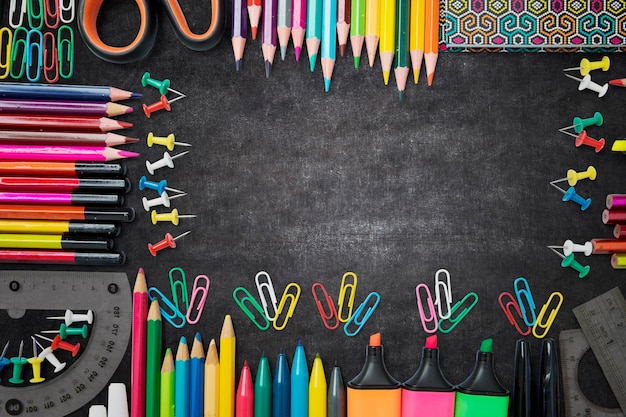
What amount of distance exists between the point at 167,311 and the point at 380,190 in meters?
0.56

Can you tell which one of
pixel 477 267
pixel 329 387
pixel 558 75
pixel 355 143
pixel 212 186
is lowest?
pixel 329 387

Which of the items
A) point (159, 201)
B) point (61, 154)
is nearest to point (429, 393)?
point (159, 201)

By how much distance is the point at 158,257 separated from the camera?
1570 mm

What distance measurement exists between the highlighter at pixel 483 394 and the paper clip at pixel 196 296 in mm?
601

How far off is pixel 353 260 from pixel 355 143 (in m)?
0.27

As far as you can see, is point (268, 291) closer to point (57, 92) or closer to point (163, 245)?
point (163, 245)

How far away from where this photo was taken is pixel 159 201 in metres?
1.55

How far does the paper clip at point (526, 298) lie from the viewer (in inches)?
60.2

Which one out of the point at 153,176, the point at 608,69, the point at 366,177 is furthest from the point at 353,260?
the point at 608,69

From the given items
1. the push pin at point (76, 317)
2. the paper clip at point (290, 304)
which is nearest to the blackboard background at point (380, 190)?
the paper clip at point (290, 304)

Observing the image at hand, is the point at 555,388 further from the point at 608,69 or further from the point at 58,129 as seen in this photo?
the point at 58,129

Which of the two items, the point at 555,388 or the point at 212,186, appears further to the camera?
the point at 212,186

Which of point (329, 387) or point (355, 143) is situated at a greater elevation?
point (355, 143)

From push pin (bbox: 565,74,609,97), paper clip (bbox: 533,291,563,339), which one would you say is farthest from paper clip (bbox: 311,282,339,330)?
push pin (bbox: 565,74,609,97)
